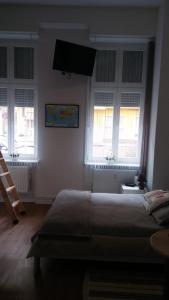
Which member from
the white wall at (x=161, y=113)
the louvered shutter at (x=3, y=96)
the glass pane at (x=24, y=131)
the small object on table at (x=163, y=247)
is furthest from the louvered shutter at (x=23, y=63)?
the small object on table at (x=163, y=247)

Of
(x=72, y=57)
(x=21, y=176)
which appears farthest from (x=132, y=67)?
(x=21, y=176)

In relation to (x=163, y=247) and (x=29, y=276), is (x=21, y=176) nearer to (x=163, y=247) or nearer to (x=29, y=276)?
(x=29, y=276)

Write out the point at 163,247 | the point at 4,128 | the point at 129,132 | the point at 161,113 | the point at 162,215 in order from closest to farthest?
the point at 163,247 < the point at 162,215 < the point at 161,113 < the point at 129,132 < the point at 4,128

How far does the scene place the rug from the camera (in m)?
2.21

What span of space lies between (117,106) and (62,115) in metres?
0.99

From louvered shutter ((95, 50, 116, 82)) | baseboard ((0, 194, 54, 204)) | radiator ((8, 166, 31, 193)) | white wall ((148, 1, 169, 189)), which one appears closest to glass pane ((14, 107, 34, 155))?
radiator ((8, 166, 31, 193))

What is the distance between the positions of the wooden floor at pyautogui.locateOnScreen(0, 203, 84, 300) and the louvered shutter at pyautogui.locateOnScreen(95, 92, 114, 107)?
251 cm

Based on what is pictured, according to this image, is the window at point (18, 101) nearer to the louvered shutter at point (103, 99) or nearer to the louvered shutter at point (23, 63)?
the louvered shutter at point (23, 63)

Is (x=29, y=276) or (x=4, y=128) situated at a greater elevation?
(x=4, y=128)

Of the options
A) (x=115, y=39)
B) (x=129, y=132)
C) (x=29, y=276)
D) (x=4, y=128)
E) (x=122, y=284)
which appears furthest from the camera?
(x=4, y=128)

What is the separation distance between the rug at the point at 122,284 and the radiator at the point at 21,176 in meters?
2.31

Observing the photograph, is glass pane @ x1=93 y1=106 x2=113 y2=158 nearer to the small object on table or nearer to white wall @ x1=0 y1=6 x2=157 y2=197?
white wall @ x1=0 y1=6 x2=157 y2=197

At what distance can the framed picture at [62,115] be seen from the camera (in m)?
4.41

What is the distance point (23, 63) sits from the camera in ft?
14.8
